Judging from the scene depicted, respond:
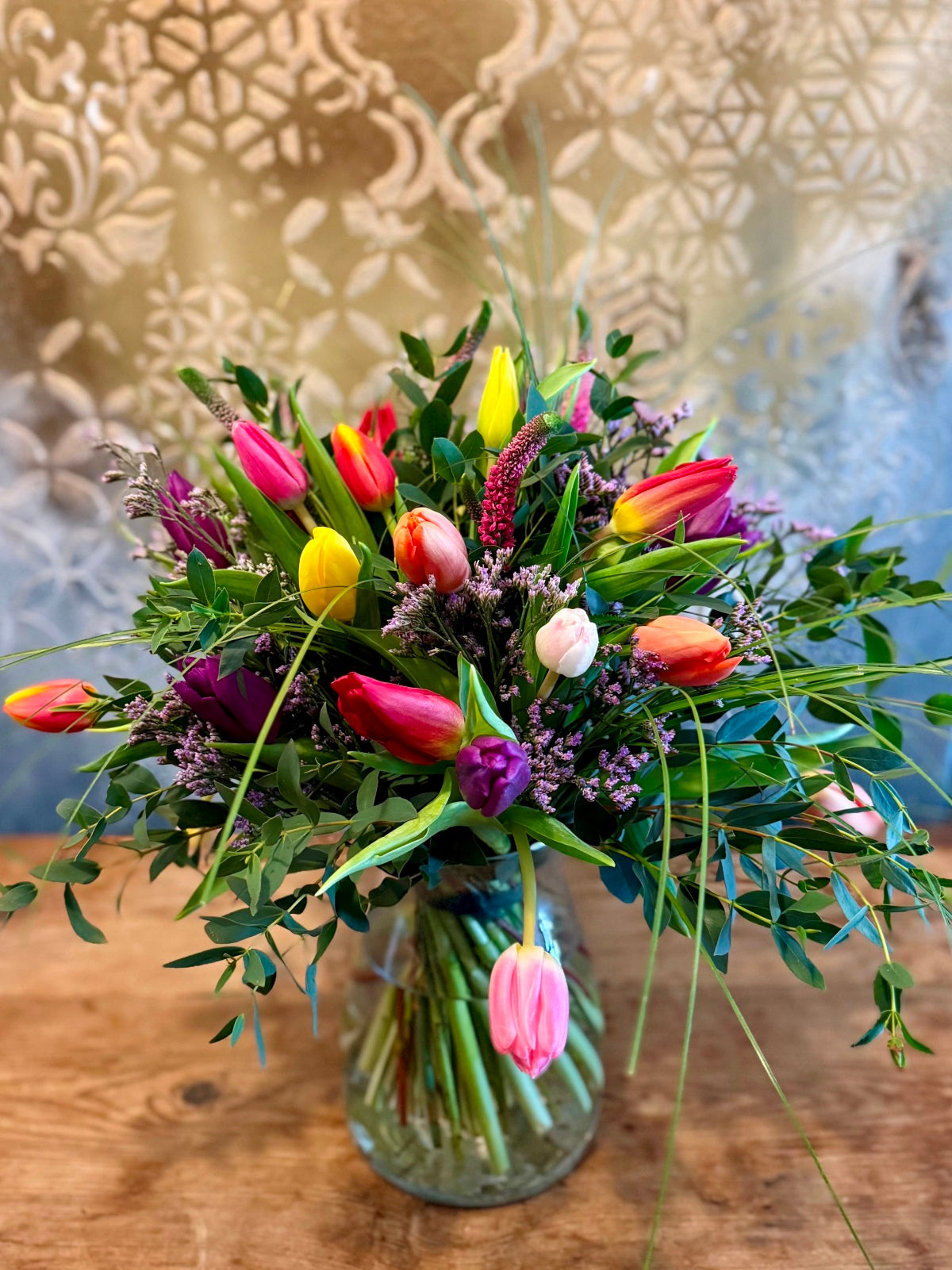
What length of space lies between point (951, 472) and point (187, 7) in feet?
3.29

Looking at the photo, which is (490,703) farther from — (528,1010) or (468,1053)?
(468,1053)

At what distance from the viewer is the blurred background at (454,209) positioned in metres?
0.92

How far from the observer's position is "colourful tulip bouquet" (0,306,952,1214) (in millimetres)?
382

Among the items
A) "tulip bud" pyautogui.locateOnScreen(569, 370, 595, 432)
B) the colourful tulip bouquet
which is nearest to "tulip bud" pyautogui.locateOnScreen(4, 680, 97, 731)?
the colourful tulip bouquet

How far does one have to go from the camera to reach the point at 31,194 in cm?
95

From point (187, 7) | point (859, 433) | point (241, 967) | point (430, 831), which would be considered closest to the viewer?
point (430, 831)

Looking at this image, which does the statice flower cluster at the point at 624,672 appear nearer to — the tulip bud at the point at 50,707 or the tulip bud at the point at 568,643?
the tulip bud at the point at 568,643

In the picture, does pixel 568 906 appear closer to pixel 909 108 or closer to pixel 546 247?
pixel 546 247

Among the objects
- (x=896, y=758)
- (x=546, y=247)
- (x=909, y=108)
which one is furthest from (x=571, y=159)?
(x=896, y=758)

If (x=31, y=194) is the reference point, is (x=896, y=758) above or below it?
below

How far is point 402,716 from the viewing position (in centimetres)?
37

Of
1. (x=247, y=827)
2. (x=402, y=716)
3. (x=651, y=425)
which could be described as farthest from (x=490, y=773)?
(x=651, y=425)

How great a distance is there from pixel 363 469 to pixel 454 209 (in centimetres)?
64

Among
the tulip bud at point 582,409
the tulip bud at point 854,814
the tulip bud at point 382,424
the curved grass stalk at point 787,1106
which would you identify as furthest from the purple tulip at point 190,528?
the tulip bud at point 854,814
